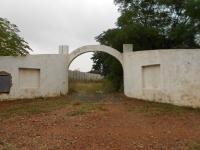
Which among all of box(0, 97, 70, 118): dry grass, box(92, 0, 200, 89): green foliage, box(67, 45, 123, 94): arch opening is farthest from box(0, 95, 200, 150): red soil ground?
box(92, 0, 200, 89): green foliage

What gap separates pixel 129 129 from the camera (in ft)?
40.8

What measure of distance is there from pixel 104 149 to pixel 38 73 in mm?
10720

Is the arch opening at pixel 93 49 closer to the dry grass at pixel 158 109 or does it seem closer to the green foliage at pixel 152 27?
the green foliage at pixel 152 27

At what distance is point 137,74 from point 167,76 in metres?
2.00

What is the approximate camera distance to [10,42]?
20.3 metres

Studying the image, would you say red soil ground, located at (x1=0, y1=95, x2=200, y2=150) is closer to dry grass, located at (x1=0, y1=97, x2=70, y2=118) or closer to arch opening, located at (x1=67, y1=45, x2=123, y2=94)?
dry grass, located at (x1=0, y1=97, x2=70, y2=118)

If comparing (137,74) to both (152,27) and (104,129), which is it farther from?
(104,129)

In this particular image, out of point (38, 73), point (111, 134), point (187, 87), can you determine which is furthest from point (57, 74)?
point (111, 134)

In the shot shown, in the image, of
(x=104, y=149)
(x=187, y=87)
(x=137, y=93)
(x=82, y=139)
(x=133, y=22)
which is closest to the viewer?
(x=104, y=149)

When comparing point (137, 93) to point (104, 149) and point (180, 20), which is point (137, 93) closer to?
point (180, 20)

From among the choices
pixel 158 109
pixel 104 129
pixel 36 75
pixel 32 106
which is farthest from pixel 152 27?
pixel 104 129

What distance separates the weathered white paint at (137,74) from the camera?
17.0 metres

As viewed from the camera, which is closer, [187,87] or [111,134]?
[111,134]

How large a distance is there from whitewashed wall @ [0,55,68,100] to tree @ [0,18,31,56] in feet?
1.79
